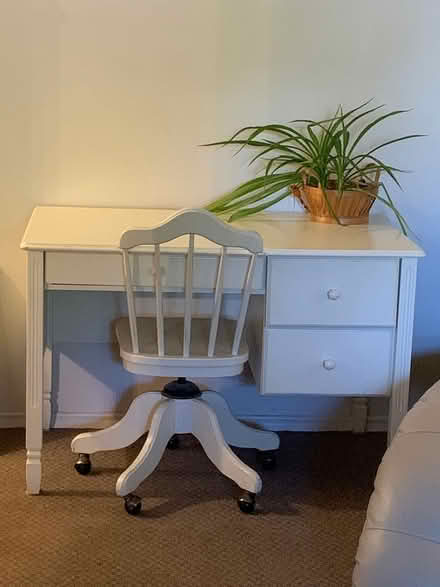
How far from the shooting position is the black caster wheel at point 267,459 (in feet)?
8.93

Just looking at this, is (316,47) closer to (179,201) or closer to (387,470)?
(179,201)

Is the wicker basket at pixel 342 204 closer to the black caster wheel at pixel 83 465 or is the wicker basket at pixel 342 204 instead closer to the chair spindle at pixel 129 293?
the chair spindle at pixel 129 293

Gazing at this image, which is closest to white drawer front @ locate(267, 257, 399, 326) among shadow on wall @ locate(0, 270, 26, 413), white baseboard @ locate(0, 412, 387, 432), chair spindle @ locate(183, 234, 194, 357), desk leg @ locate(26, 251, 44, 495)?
chair spindle @ locate(183, 234, 194, 357)

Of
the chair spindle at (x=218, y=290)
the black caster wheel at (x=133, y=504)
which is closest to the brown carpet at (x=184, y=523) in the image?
the black caster wheel at (x=133, y=504)

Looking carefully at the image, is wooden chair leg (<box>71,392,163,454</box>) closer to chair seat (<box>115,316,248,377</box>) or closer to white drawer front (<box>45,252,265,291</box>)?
chair seat (<box>115,316,248,377</box>)

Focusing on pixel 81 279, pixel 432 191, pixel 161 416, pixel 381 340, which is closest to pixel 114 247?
pixel 81 279

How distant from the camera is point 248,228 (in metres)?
2.55

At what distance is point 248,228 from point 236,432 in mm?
599

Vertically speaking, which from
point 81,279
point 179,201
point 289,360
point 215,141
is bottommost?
point 289,360

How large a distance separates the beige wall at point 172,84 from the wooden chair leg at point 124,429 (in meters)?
0.58

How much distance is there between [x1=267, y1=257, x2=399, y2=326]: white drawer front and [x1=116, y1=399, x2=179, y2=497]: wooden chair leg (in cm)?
41

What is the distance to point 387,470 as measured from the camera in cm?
194

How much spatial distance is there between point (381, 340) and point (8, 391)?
1204 mm

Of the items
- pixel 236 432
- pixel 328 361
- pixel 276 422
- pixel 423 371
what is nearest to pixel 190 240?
pixel 328 361
